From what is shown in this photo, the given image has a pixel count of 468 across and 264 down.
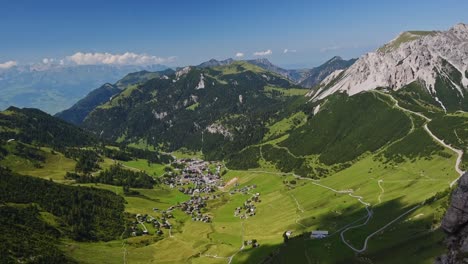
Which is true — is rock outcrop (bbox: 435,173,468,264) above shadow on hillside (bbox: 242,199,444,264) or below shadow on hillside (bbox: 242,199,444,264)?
above

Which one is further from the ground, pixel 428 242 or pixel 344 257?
pixel 428 242

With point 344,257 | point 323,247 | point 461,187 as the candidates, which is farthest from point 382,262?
point 461,187

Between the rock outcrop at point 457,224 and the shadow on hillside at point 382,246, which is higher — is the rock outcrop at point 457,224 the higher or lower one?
the higher one

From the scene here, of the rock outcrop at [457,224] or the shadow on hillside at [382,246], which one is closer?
the rock outcrop at [457,224]

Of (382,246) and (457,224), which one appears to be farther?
(382,246)

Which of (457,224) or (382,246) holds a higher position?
(457,224)

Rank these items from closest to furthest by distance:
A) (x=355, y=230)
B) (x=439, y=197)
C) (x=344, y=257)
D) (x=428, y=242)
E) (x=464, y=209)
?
1. (x=464, y=209)
2. (x=428, y=242)
3. (x=344, y=257)
4. (x=439, y=197)
5. (x=355, y=230)

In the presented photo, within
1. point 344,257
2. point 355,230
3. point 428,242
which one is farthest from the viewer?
point 355,230

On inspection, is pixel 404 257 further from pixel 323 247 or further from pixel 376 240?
pixel 323 247
